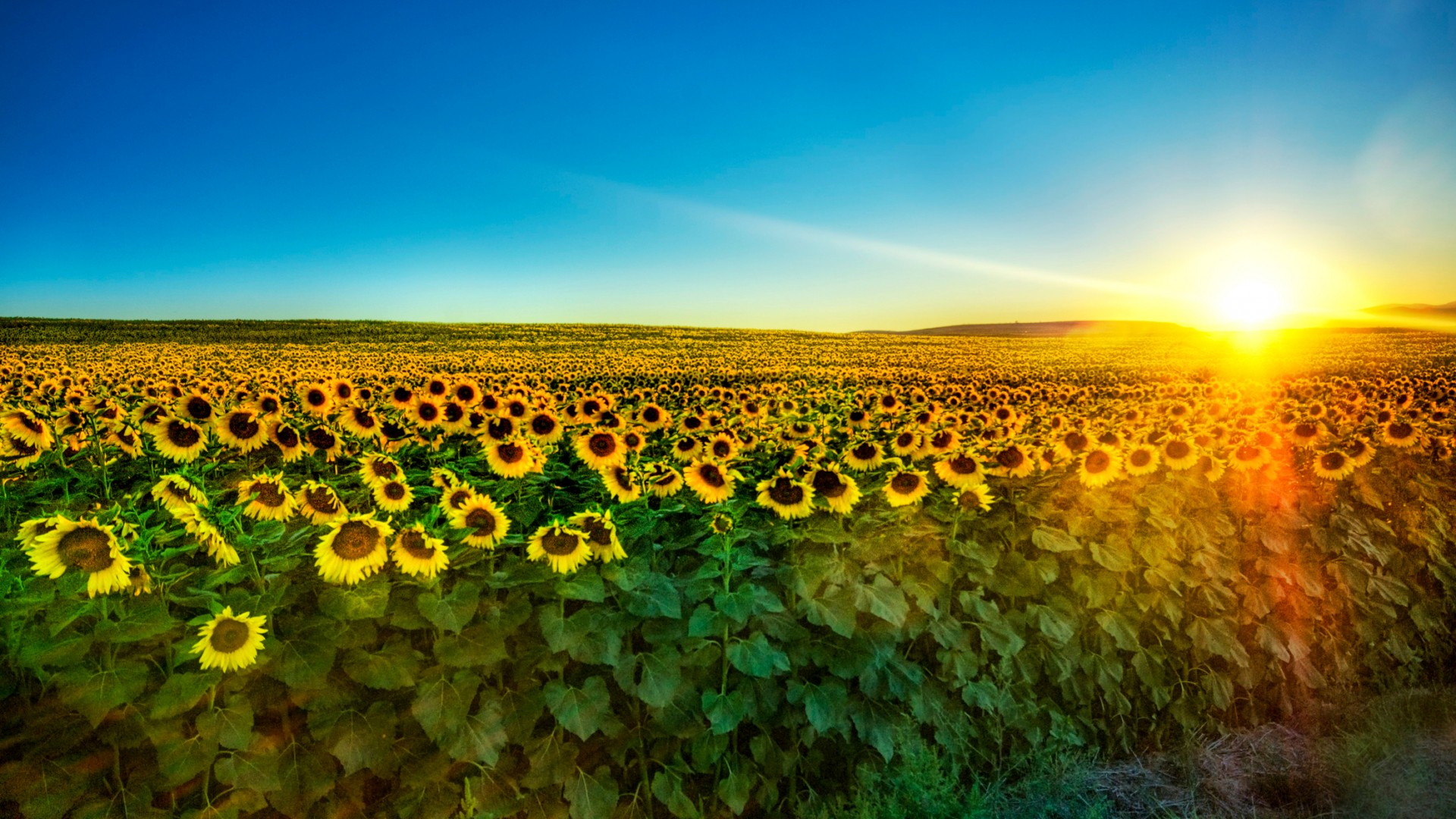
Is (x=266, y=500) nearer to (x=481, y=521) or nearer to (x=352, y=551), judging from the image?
(x=352, y=551)

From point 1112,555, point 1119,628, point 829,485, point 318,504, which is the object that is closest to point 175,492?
point 318,504

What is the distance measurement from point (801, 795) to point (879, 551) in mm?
1147

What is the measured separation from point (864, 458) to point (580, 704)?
6.92 ft

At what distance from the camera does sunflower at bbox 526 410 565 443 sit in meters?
→ 4.57

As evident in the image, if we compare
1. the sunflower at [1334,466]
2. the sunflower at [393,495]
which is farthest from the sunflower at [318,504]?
the sunflower at [1334,466]

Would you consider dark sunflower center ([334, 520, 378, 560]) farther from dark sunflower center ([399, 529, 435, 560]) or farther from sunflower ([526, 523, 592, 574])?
sunflower ([526, 523, 592, 574])

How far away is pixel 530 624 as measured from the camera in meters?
3.06

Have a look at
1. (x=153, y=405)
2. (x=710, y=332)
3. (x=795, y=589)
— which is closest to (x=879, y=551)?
(x=795, y=589)

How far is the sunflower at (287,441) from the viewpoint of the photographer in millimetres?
3793

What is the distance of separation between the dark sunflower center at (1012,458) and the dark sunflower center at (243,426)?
3.78 metres

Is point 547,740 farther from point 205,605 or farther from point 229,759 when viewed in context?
point 205,605

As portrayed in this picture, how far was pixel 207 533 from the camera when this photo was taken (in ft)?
8.71

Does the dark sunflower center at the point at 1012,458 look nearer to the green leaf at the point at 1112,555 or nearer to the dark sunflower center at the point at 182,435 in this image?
A: the green leaf at the point at 1112,555

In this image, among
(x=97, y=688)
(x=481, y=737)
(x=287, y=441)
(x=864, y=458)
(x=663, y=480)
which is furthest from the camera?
(x=864, y=458)
